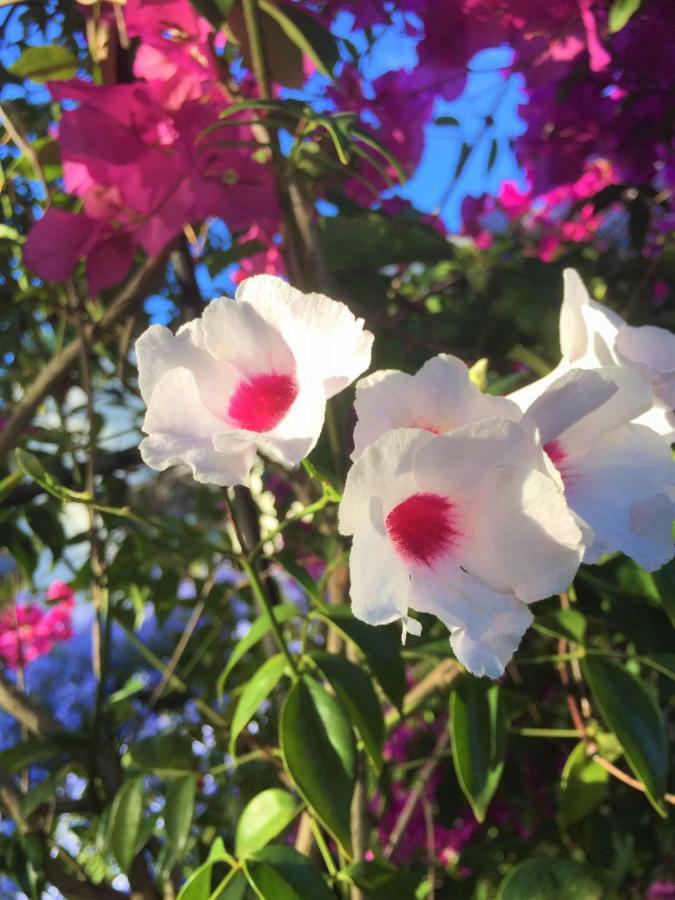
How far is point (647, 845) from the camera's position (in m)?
0.82

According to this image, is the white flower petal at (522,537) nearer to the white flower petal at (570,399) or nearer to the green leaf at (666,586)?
the white flower petal at (570,399)

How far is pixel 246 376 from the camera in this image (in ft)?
1.11

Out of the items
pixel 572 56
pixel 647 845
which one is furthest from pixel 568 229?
pixel 647 845

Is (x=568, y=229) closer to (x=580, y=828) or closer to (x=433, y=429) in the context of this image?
(x=580, y=828)

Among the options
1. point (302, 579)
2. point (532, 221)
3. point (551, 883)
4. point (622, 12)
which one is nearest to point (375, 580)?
point (302, 579)

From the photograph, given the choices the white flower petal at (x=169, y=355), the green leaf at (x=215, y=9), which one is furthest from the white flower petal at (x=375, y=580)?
the green leaf at (x=215, y=9)

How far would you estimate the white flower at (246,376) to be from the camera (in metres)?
0.30

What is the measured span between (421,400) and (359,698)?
177 mm

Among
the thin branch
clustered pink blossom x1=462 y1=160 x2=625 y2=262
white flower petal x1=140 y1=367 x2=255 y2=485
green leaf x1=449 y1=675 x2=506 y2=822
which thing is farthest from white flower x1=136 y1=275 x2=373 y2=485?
clustered pink blossom x1=462 y1=160 x2=625 y2=262

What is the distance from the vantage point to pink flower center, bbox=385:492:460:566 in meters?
0.30

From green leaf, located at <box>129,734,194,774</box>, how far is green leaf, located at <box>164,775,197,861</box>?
0.05 ft

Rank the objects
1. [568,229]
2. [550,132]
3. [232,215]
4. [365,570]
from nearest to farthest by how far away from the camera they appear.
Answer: [365,570] → [232,215] → [550,132] → [568,229]

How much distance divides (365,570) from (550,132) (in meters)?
0.66

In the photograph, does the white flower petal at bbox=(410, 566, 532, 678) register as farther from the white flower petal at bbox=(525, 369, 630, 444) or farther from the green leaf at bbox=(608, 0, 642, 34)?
the green leaf at bbox=(608, 0, 642, 34)
